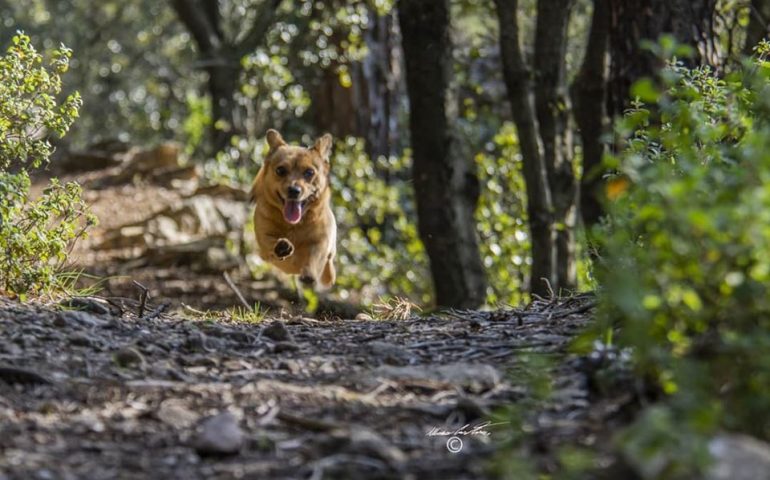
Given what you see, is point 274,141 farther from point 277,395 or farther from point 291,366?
point 277,395

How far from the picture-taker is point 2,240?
18.9 feet

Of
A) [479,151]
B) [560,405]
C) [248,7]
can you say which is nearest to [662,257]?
[560,405]

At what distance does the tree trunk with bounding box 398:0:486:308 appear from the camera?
9.56 metres

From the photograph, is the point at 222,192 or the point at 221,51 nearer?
the point at 222,192

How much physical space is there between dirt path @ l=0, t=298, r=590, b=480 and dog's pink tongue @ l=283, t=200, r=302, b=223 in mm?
3292

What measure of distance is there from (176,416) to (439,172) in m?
6.29

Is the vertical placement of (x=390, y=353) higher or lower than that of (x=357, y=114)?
lower

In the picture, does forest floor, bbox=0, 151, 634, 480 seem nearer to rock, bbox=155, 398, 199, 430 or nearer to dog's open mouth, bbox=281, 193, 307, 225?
rock, bbox=155, 398, 199, 430

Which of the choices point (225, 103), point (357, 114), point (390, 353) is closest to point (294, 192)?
point (390, 353)

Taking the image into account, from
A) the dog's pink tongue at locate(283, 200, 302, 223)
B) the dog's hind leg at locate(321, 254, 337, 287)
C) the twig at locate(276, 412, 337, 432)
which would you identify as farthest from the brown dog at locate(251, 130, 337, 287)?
the twig at locate(276, 412, 337, 432)

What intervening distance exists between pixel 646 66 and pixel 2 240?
505 cm

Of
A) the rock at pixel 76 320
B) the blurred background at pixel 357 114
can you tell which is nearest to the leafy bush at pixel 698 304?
the rock at pixel 76 320

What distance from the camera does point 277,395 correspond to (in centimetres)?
402

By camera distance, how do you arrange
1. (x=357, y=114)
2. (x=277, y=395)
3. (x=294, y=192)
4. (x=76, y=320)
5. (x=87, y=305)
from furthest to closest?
(x=357, y=114), (x=294, y=192), (x=87, y=305), (x=76, y=320), (x=277, y=395)
